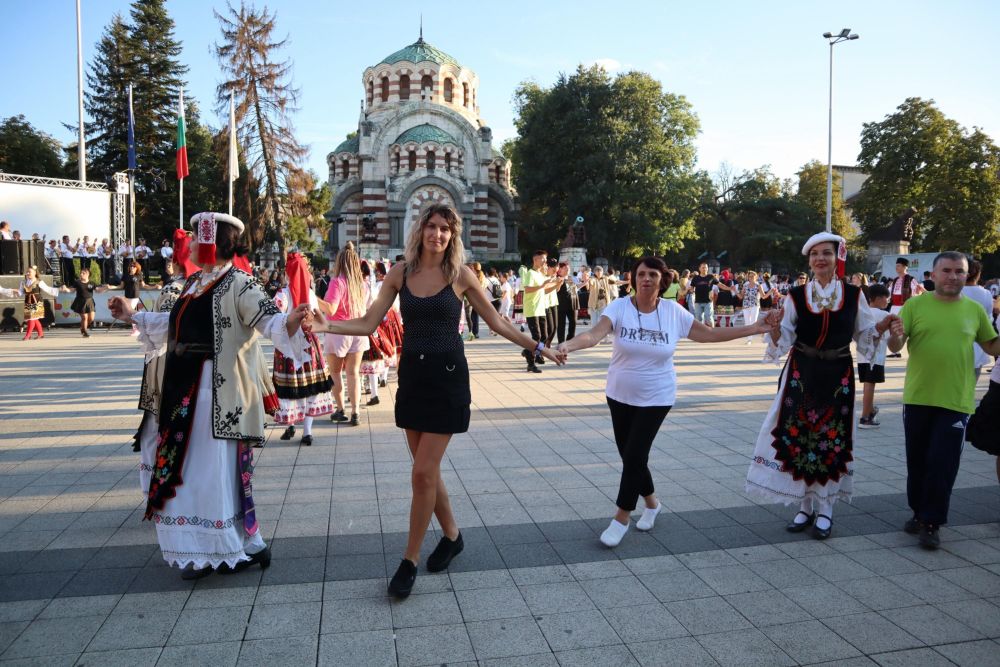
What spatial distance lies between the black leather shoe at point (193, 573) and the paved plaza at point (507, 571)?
6 cm

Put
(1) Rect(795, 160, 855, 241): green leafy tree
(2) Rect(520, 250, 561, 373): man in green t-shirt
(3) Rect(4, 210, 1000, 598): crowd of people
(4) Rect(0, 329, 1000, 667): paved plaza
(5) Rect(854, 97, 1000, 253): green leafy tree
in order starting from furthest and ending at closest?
(1) Rect(795, 160, 855, 241): green leafy tree
(5) Rect(854, 97, 1000, 253): green leafy tree
(2) Rect(520, 250, 561, 373): man in green t-shirt
(3) Rect(4, 210, 1000, 598): crowd of people
(4) Rect(0, 329, 1000, 667): paved plaza

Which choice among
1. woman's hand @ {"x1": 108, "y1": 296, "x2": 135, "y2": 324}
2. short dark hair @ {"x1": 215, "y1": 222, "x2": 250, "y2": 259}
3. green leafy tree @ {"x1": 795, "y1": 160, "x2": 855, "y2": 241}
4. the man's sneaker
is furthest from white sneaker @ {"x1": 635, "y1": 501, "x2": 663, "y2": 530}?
green leafy tree @ {"x1": 795, "y1": 160, "x2": 855, "y2": 241}

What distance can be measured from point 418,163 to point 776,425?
46.6m

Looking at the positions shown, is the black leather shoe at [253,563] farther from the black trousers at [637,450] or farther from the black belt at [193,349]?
the black trousers at [637,450]

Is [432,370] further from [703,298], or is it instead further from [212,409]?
[703,298]

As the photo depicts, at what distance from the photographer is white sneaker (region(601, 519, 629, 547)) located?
4.41 metres

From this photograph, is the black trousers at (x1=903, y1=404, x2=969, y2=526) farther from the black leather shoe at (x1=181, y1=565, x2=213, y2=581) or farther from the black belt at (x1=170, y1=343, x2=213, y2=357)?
the black belt at (x1=170, y1=343, x2=213, y2=357)

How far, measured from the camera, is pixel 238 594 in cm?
378

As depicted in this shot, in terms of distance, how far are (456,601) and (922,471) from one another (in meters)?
3.29

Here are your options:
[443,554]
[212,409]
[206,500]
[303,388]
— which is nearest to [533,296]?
[303,388]

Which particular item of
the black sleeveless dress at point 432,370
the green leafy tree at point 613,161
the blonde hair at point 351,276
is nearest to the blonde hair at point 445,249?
the black sleeveless dress at point 432,370

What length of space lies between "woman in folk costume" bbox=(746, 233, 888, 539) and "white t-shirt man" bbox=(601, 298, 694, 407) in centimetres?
71

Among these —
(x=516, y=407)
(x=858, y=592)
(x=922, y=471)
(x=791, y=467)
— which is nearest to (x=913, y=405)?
(x=922, y=471)

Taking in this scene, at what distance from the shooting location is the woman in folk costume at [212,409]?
12.7 feet
